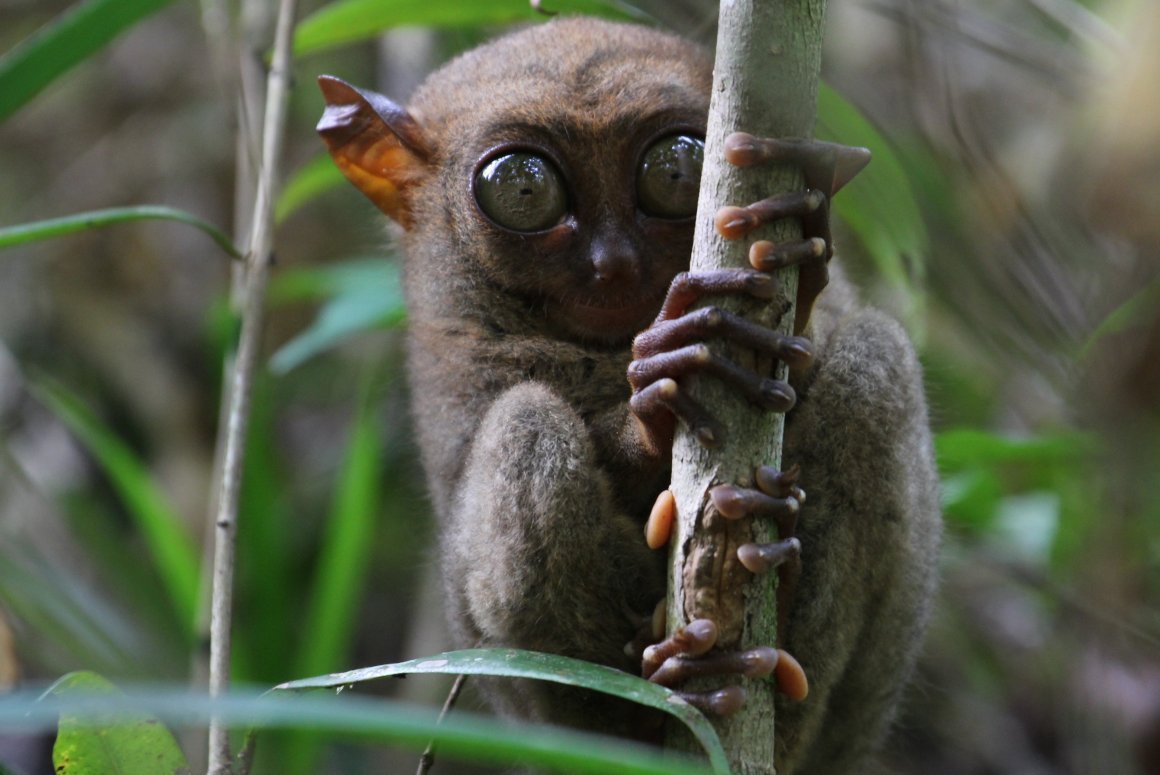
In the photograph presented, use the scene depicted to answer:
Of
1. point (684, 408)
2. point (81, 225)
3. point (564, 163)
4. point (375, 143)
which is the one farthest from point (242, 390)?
point (684, 408)

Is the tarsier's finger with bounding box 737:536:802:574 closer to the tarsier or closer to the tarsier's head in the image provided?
the tarsier

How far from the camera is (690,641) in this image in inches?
76.9

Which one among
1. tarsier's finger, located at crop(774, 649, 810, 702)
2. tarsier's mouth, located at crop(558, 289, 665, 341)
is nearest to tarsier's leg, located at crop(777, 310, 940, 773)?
tarsier's finger, located at crop(774, 649, 810, 702)

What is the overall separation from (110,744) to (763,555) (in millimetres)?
1195

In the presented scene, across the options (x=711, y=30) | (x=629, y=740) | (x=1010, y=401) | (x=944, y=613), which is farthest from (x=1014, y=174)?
(x=629, y=740)

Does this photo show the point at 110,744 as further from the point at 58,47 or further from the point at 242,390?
the point at 58,47

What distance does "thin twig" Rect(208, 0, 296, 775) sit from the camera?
90.5 inches

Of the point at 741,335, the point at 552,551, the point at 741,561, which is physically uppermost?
the point at 741,335

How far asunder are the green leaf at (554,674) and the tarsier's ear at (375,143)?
4.77 ft

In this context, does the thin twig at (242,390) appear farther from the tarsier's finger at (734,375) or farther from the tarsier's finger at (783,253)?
the tarsier's finger at (783,253)

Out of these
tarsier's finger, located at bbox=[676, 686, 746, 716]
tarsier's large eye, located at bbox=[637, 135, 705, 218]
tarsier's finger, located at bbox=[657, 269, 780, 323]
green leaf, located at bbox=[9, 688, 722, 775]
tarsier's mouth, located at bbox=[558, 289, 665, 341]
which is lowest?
tarsier's finger, located at bbox=[676, 686, 746, 716]

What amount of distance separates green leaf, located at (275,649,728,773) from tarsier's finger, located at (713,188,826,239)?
720 millimetres

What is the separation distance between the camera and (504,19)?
3.29 metres

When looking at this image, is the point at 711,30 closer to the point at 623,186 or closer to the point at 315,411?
the point at 623,186
